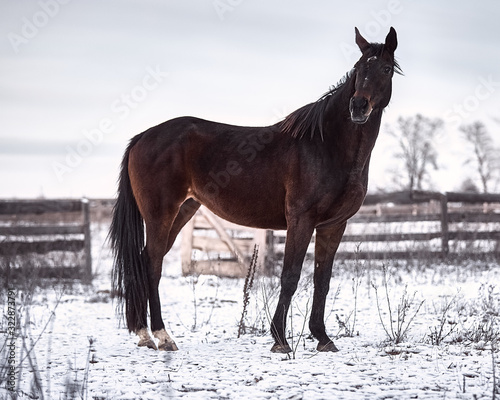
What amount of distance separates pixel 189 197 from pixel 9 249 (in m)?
6.26

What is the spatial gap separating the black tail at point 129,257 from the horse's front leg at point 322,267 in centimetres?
168

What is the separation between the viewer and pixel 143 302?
204 inches

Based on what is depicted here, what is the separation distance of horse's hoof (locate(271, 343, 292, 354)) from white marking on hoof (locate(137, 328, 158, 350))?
121 centimetres

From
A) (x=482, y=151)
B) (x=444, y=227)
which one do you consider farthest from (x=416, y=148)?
(x=444, y=227)

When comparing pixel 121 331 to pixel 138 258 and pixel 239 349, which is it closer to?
pixel 138 258

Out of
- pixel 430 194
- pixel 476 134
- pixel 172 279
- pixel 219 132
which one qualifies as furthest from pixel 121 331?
pixel 476 134

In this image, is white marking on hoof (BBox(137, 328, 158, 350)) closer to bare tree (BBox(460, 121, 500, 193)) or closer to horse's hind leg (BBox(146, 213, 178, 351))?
horse's hind leg (BBox(146, 213, 178, 351))

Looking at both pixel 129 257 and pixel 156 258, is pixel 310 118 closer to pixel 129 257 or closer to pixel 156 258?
pixel 156 258

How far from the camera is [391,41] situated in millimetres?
4500

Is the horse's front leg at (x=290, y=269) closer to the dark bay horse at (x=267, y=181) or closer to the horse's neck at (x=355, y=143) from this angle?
the dark bay horse at (x=267, y=181)

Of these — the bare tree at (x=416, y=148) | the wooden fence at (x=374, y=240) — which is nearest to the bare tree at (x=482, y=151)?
the bare tree at (x=416, y=148)

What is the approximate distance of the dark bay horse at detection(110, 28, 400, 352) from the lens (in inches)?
178

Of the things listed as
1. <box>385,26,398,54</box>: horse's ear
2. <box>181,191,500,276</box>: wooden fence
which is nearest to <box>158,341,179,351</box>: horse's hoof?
<box>385,26,398,54</box>: horse's ear

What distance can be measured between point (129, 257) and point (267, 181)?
64.0 inches
